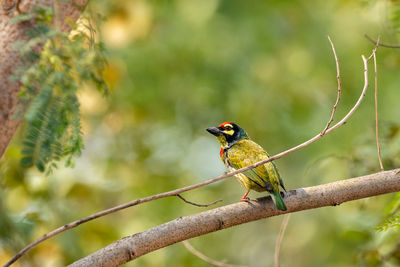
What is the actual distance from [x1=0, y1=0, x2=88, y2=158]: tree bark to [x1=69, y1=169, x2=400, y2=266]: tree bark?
97 centimetres

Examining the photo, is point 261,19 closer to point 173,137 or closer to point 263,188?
point 173,137

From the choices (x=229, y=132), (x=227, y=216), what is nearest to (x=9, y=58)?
(x=227, y=216)

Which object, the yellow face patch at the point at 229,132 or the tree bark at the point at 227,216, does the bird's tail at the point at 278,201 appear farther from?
the yellow face patch at the point at 229,132

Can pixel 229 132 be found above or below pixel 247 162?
above

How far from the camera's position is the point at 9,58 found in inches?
117

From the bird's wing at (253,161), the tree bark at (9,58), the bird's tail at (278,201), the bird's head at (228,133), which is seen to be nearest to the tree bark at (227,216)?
the bird's tail at (278,201)

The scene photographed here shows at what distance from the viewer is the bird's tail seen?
9.39 ft

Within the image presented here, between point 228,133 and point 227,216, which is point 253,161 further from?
point 227,216

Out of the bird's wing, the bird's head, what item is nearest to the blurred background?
the bird's head

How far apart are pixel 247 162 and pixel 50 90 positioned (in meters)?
1.41

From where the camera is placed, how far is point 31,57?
9.94 ft

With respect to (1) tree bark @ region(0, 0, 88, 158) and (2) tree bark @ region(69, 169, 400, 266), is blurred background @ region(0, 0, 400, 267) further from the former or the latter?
(2) tree bark @ region(69, 169, 400, 266)

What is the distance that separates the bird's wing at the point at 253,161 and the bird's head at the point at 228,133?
115 millimetres

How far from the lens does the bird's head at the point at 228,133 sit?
4051mm
